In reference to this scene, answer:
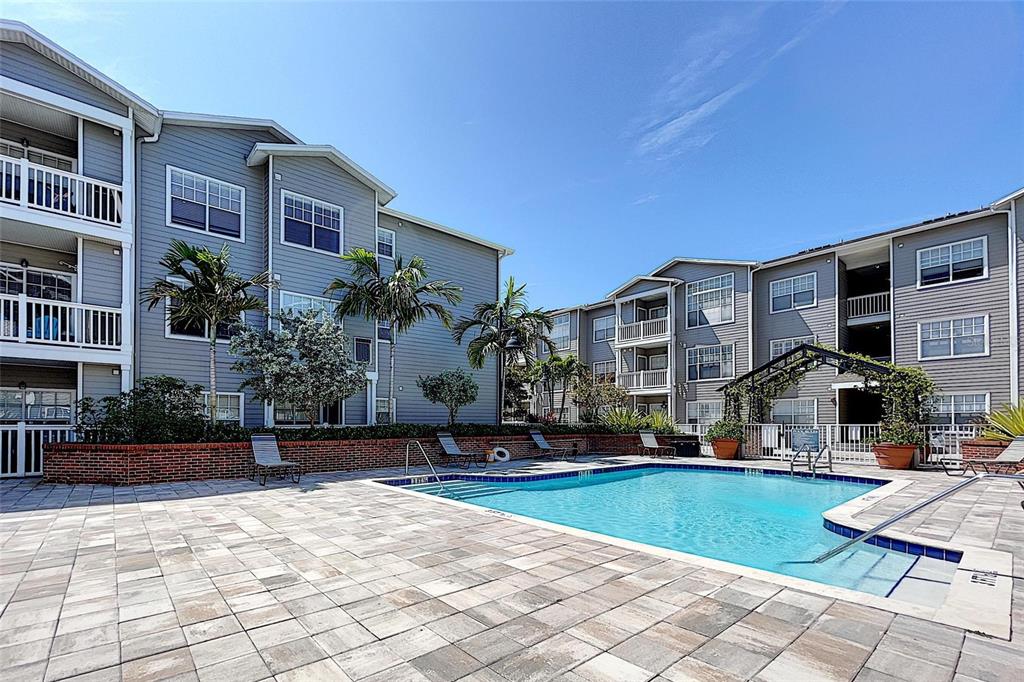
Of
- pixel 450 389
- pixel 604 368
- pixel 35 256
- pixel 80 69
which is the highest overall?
pixel 80 69

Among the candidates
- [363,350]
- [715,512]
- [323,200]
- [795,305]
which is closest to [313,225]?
[323,200]

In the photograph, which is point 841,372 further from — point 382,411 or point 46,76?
point 46,76

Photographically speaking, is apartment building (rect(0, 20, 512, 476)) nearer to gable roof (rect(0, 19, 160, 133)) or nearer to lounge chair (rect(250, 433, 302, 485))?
gable roof (rect(0, 19, 160, 133))

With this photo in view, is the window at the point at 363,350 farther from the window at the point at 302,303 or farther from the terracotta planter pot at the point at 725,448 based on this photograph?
the terracotta planter pot at the point at 725,448

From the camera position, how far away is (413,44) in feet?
45.4

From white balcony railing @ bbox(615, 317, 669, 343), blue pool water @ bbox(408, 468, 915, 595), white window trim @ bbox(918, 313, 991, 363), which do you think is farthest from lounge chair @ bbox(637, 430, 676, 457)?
white window trim @ bbox(918, 313, 991, 363)

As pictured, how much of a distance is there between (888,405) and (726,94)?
10.1 meters

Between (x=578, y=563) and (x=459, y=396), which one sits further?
(x=459, y=396)

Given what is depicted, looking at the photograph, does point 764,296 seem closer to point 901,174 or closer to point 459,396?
point 901,174

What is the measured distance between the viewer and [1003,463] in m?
10.9

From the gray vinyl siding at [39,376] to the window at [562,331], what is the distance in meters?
23.1

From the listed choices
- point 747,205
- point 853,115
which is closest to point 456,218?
point 747,205

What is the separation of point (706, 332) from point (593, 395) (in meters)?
6.24

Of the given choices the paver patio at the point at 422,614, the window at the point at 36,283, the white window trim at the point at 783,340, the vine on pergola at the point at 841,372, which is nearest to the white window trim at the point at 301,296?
the window at the point at 36,283
